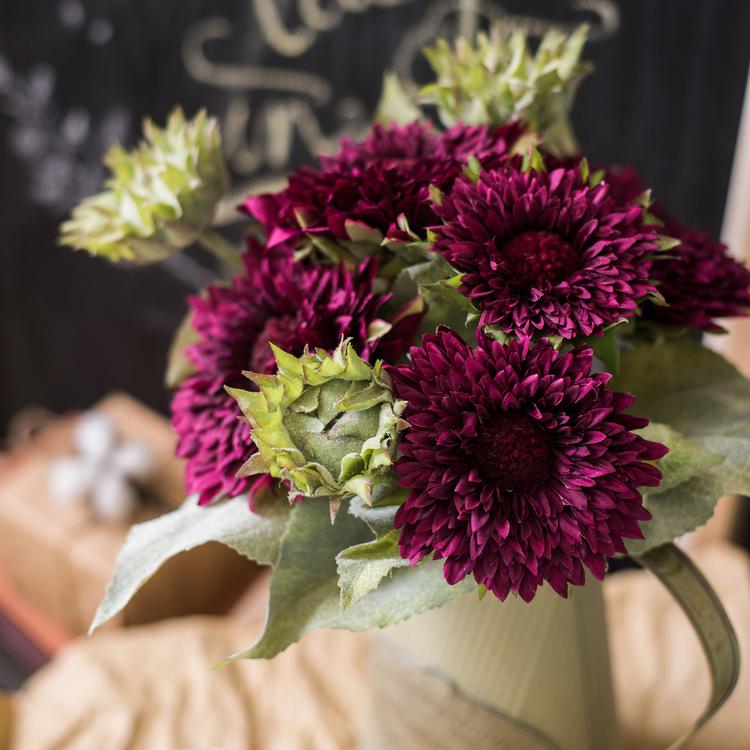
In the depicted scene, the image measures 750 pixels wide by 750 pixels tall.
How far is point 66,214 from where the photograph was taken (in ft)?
3.84

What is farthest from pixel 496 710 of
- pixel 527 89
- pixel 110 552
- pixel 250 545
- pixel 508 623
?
pixel 110 552

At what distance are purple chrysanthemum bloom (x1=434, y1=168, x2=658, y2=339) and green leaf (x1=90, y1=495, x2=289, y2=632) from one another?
111 mm

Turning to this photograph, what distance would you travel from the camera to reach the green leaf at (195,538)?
0.29 meters

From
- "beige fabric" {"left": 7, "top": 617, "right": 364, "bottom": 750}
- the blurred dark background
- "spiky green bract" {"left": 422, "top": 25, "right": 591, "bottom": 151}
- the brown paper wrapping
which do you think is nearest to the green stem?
"spiky green bract" {"left": 422, "top": 25, "right": 591, "bottom": 151}

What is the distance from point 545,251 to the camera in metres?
0.26

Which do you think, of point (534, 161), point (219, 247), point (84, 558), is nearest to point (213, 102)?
point (84, 558)

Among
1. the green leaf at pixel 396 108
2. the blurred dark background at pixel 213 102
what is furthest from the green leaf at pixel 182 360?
the blurred dark background at pixel 213 102

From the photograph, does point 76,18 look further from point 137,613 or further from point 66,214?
point 137,613

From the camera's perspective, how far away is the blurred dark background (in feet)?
2.21

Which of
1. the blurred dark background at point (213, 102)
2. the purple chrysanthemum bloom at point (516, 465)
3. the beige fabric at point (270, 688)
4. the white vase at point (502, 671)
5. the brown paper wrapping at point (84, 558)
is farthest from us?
the brown paper wrapping at point (84, 558)

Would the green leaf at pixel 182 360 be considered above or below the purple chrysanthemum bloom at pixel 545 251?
below

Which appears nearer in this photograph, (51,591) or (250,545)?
(250,545)

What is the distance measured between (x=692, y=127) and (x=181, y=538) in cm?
57

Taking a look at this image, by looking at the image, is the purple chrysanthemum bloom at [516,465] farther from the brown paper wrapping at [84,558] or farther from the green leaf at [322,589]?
the brown paper wrapping at [84,558]
